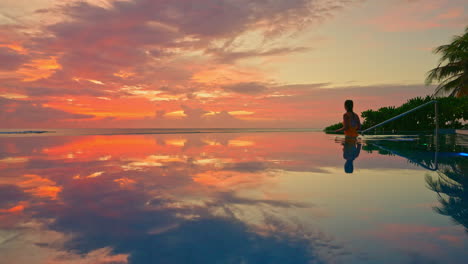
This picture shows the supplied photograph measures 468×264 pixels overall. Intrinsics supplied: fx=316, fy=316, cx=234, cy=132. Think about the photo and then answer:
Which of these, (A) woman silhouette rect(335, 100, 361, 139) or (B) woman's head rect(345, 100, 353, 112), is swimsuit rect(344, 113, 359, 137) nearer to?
(A) woman silhouette rect(335, 100, 361, 139)

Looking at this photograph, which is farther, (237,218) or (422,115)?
(422,115)

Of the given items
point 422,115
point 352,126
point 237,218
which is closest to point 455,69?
point 422,115

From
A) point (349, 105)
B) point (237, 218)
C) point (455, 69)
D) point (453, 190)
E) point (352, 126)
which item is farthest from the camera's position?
point (455, 69)

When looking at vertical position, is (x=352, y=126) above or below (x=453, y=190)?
above

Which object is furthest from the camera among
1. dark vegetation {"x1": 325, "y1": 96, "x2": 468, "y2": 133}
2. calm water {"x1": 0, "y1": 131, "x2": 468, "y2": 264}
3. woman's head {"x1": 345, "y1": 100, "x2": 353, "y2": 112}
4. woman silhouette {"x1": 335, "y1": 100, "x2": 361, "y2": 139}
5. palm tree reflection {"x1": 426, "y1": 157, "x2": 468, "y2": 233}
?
dark vegetation {"x1": 325, "y1": 96, "x2": 468, "y2": 133}

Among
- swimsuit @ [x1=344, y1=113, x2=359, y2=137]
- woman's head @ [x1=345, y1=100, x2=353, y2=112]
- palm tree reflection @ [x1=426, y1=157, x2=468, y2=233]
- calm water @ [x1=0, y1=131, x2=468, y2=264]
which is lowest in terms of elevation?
calm water @ [x1=0, y1=131, x2=468, y2=264]

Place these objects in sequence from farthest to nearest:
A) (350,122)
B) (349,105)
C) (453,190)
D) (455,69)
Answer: (455,69) < (350,122) < (349,105) < (453,190)

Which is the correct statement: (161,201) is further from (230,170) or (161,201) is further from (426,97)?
(426,97)

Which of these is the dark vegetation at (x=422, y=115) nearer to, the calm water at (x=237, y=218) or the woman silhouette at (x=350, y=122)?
the woman silhouette at (x=350, y=122)

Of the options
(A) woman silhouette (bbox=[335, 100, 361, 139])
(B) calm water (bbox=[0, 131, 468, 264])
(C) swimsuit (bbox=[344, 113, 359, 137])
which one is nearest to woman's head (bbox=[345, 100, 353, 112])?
(A) woman silhouette (bbox=[335, 100, 361, 139])

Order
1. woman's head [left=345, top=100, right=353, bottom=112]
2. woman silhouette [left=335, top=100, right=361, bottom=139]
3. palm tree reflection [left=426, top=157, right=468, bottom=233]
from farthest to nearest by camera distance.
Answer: woman silhouette [left=335, top=100, right=361, bottom=139]
woman's head [left=345, top=100, right=353, bottom=112]
palm tree reflection [left=426, top=157, right=468, bottom=233]

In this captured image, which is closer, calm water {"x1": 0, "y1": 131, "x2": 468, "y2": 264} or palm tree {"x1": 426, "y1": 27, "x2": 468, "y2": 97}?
calm water {"x1": 0, "y1": 131, "x2": 468, "y2": 264}

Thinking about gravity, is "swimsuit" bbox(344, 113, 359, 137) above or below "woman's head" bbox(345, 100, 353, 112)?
below

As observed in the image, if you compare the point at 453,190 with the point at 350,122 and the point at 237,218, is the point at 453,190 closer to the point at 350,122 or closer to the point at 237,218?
the point at 237,218
